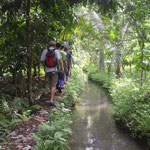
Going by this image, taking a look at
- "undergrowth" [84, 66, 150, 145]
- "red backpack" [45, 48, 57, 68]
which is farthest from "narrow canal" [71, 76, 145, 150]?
"red backpack" [45, 48, 57, 68]

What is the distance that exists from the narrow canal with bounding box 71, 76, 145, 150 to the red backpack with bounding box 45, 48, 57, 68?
2.15m

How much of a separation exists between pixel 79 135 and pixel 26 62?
2619 millimetres

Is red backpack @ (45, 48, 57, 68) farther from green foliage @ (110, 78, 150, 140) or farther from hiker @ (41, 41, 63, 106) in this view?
green foliage @ (110, 78, 150, 140)

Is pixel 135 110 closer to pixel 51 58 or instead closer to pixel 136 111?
pixel 136 111

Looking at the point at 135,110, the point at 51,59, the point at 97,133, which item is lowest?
the point at 97,133

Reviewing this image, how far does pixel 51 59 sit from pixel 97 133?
2681mm

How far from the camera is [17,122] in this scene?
12.7 ft

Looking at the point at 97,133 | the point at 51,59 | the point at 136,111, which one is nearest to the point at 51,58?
the point at 51,59

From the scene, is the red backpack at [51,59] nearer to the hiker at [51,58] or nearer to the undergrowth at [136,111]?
the hiker at [51,58]

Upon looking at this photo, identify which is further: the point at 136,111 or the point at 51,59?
the point at 51,59

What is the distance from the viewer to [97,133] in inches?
204

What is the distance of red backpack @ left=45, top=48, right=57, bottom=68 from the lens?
5090mm

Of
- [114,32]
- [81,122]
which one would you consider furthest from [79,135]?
[114,32]

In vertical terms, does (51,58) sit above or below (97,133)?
above
